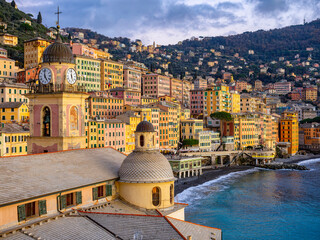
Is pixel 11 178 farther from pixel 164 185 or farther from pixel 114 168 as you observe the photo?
pixel 164 185

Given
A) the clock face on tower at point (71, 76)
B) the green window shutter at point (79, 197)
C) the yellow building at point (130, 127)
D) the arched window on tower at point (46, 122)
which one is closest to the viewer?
the green window shutter at point (79, 197)

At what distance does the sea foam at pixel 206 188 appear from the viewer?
2773 inches

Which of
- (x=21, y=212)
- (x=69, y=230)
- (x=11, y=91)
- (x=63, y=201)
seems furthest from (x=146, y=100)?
(x=21, y=212)

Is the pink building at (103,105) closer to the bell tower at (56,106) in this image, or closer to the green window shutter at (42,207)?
the bell tower at (56,106)

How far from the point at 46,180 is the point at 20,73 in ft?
346

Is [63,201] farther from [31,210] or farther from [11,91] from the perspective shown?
[11,91]

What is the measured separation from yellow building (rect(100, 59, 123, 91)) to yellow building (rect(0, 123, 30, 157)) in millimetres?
70518

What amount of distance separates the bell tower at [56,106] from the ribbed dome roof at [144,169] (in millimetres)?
4638

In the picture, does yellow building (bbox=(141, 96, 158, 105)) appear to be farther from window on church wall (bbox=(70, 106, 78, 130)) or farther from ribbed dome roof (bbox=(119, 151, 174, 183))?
ribbed dome roof (bbox=(119, 151, 174, 183))

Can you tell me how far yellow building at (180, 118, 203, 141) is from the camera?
420 ft

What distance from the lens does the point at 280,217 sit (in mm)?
59781

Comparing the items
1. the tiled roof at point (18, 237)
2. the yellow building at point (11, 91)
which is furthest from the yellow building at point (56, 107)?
the yellow building at point (11, 91)

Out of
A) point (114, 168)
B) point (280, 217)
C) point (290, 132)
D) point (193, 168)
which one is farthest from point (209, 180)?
point (290, 132)

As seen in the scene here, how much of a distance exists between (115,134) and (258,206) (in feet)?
140
